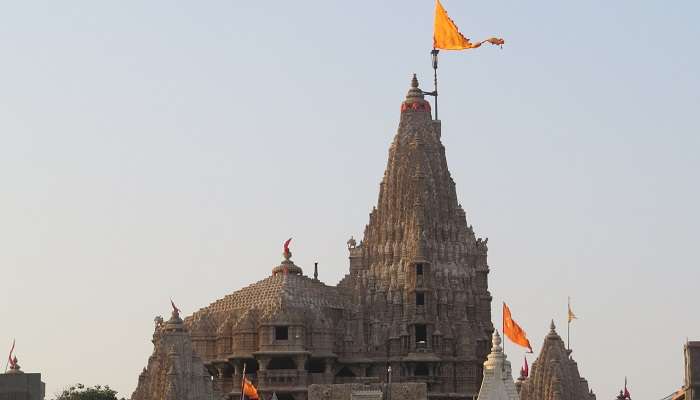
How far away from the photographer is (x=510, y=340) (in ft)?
380

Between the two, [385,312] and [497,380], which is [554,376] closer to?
[385,312]

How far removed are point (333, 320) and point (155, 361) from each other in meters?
20.3

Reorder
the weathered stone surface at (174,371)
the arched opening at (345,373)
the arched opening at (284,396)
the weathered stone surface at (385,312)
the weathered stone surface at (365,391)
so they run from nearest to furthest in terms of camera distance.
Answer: the weathered stone surface at (174,371) < the weathered stone surface at (365,391) < the arched opening at (284,396) < the weathered stone surface at (385,312) < the arched opening at (345,373)

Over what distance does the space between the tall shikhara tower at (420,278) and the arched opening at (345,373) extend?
127 centimetres

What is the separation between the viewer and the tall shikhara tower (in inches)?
5059

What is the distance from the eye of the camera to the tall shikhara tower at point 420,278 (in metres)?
128

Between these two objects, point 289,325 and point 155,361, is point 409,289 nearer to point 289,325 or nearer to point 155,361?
point 289,325

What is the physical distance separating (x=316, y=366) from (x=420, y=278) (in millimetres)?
9552

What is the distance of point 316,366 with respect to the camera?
129 meters

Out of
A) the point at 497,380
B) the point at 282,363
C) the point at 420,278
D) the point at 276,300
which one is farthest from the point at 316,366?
the point at 497,380

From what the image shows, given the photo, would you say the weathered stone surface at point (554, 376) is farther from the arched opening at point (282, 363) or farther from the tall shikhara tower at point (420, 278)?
the arched opening at point (282, 363)

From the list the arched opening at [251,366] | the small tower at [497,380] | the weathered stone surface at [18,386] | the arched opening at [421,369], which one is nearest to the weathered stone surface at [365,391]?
the arched opening at [421,369]

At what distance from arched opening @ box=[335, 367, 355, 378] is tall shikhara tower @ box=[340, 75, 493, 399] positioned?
127 cm

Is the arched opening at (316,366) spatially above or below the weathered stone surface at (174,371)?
above
